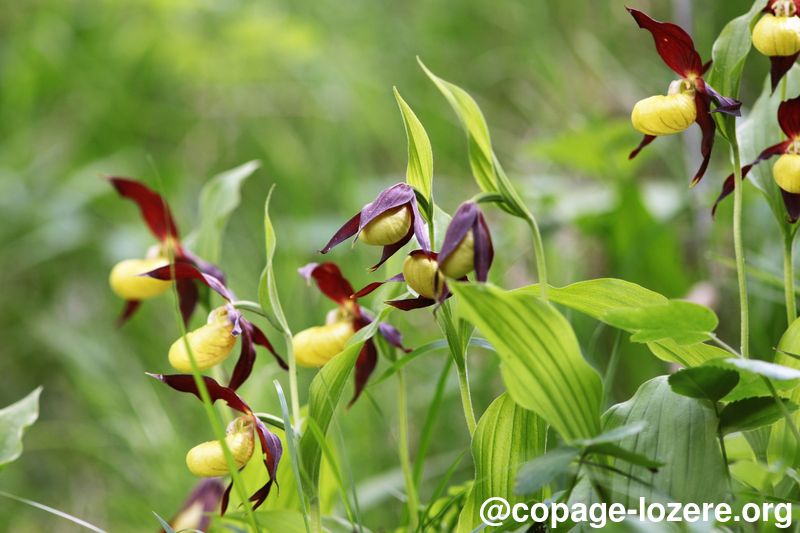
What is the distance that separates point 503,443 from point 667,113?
265 millimetres

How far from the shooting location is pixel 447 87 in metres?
0.51

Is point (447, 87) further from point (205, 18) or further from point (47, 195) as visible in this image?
point (205, 18)

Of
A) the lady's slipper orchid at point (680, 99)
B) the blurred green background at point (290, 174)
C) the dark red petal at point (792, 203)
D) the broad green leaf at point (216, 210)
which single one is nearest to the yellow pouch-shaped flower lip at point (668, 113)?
the lady's slipper orchid at point (680, 99)

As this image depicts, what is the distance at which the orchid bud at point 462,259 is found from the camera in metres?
0.46

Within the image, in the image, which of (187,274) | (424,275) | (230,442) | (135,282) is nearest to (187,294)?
(135,282)

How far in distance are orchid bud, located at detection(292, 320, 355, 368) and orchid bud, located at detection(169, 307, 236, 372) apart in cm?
6

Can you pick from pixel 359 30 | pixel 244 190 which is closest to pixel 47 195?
pixel 244 190

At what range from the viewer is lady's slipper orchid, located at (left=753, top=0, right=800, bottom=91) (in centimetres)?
52

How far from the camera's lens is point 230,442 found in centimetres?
56

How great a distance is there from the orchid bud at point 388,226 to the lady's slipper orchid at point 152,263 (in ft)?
1.04

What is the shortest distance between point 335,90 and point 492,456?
6.05 feet

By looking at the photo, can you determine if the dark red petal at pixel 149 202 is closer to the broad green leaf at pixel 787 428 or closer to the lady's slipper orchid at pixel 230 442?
the lady's slipper orchid at pixel 230 442

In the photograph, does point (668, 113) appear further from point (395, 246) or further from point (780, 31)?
point (395, 246)

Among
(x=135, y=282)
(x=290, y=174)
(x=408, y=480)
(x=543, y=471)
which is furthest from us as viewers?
(x=290, y=174)
